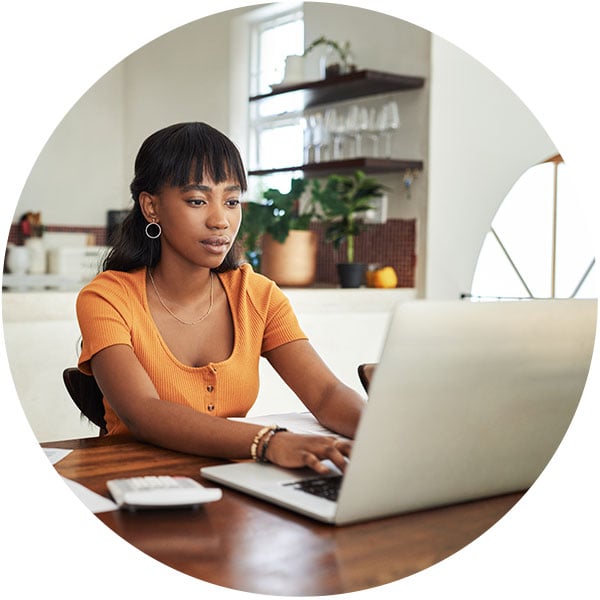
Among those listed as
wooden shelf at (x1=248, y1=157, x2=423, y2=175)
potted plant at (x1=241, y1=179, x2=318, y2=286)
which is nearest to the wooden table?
potted plant at (x1=241, y1=179, x2=318, y2=286)

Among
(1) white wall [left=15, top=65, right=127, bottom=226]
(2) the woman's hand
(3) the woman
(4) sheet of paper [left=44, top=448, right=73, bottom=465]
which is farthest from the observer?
(1) white wall [left=15, top=65, right=127, bottom=226]

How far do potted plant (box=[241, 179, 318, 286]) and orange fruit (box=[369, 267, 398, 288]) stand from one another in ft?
0.85

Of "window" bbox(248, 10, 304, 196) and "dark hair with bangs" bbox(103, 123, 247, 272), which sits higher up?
"window" bbox(248, 10, 304, 196)

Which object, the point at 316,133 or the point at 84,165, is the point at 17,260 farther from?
the point at 316,133

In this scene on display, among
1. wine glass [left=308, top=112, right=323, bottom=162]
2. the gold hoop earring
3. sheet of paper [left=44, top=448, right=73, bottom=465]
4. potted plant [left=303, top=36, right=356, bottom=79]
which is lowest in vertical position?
sheet of paper [left=44, top=448, right=73, bottom=465]

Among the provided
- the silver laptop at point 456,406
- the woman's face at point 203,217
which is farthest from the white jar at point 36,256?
the silver laptop at point 456,406

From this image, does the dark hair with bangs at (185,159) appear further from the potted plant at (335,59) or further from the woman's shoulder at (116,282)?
the potted plant at (335,59)

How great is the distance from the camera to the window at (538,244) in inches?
143

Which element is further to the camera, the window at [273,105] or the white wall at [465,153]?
the window at [273,105]

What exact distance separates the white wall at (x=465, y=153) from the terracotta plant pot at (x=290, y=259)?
1.64 feet

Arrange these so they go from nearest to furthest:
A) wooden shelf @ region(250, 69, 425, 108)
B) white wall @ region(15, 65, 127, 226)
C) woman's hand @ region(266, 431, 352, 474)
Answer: woman's hand @ region(266, 431, 352, 474) < wooden shelf @ region(250, 69, 425, 108) < white wall @ region(15, 65, 127, 226)

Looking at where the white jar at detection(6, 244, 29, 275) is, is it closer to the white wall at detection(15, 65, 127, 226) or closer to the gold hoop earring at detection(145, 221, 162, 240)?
the white wall at detection(15, 65, 127, 226)

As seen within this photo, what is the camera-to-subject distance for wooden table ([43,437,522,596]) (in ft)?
2.92

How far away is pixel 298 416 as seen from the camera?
1642 mm
